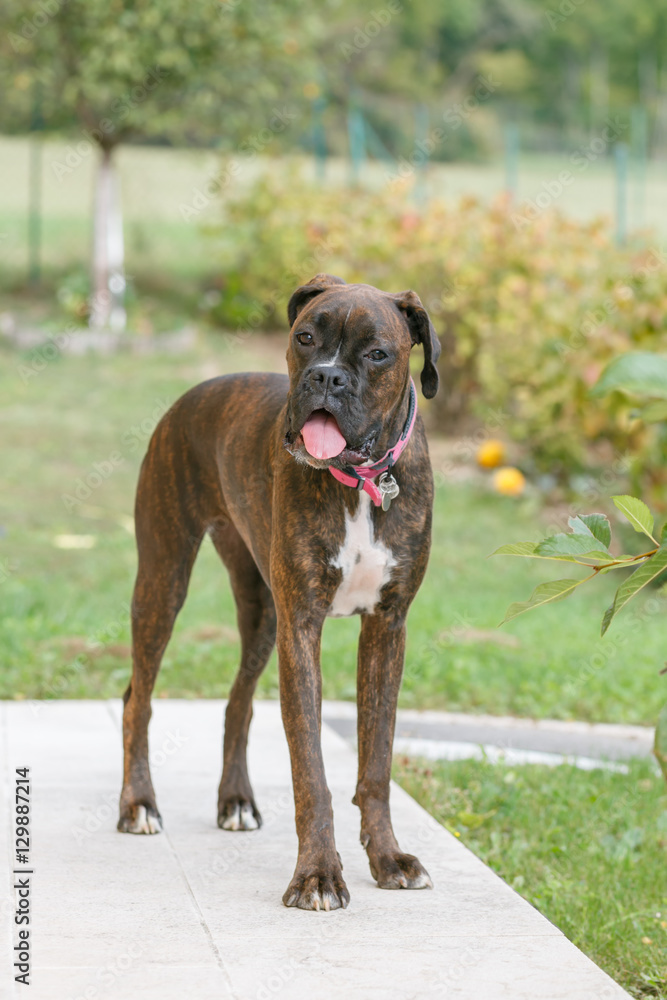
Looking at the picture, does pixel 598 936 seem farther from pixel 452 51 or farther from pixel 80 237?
pixel 452 51

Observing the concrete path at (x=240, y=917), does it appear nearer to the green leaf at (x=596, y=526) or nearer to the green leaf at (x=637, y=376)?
the green leaf at (x=596, y=526)

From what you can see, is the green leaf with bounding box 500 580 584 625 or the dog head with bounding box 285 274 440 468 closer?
the green leaf with bounding box 500 580 584 625

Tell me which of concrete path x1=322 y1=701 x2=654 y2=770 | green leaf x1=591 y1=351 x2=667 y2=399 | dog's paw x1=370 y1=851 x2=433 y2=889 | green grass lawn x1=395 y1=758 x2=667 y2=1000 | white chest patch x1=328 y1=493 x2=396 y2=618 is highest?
green leaf x1=591 y1=351 x2=667 y2=399

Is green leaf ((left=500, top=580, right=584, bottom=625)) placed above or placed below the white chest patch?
above

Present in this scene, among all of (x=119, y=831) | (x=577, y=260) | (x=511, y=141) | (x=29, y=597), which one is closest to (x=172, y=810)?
(x=119, y=831)

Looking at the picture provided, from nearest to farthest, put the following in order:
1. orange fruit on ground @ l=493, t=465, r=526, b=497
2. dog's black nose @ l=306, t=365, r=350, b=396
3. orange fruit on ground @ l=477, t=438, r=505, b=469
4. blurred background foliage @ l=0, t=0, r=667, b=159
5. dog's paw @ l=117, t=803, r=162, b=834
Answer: dog's black nose @ l=306, t=365, r=350, b=396
dog's paw @ l=117, t=803, r=162, b=834
orange fruit on ground @ l=493, t=465, r=526, b=497
orange fruit on ground @ l=477, t=438, r=505, b=469
blurred background foliage @ l=0, t=0, r=667, b=159

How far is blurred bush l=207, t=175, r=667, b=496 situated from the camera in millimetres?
9102

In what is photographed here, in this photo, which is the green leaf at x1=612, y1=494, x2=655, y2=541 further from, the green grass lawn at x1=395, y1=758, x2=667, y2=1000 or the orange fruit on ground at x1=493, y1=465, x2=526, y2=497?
the orange fruit on ground at x1=493, y1=465, x2=526, y2=497

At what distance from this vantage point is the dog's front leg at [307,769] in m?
3.20

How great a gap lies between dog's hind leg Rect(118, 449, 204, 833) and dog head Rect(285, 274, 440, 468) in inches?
39.5

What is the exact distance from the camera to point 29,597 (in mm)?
7156

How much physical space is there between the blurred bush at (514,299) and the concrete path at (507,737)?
9.97 feet

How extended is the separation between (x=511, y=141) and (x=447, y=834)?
18297mm

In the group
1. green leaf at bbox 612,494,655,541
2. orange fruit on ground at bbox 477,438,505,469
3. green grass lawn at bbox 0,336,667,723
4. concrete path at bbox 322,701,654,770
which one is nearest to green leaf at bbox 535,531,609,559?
green leaf at bbox 612,494,655,541
